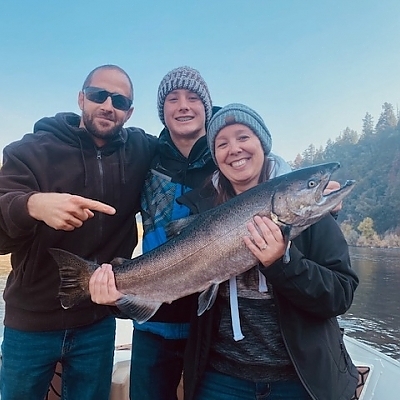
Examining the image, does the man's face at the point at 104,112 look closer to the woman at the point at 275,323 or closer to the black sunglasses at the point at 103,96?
the black sunglasses at the point at 103,96

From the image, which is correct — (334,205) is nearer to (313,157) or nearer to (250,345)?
(250,345)

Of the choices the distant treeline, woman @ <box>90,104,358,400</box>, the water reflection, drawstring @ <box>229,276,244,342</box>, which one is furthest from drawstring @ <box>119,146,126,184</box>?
the distant treeline

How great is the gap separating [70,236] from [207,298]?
125cm

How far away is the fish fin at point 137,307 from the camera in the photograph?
2646mm

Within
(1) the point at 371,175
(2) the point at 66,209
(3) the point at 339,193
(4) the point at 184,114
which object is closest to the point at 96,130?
(4) the point at 184,114

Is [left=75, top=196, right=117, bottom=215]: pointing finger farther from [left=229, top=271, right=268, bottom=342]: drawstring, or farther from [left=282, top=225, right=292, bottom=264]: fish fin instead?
[left=282, top=225, right=292, bottom=264]: fish fin

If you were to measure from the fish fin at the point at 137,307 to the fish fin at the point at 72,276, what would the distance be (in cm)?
27

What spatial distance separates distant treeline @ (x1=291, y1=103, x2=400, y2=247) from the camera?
55875 mm

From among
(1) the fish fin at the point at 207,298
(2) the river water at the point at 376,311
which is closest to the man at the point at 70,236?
(1) the fish fin at the point at 207,298

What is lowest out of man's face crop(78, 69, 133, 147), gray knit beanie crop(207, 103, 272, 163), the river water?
the river water

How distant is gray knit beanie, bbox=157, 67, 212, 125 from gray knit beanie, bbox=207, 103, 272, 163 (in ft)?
1.96

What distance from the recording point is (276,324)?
7.25ft

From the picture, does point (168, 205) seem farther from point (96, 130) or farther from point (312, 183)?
point (312, 183)

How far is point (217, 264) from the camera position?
2.42 meters
